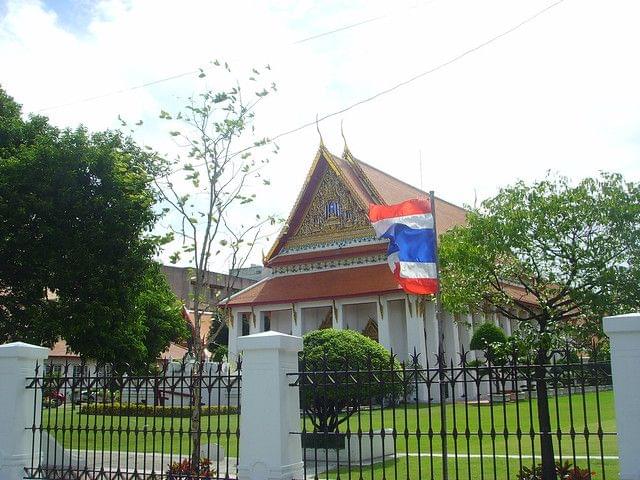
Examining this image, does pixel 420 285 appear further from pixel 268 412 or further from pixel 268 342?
pixel 268 412

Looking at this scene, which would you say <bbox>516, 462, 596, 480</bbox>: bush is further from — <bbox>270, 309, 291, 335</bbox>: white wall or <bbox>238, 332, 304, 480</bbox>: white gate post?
<bbox>270, 309, 291, 335</bbox>: white wall

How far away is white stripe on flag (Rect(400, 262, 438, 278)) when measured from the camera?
8039 mm

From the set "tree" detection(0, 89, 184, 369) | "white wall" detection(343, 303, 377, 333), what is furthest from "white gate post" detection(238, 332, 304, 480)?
"white wall" detection(343, 303, 377, 333)

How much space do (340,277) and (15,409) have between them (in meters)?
19.0

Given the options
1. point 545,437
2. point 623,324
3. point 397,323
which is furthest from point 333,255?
point 623,324

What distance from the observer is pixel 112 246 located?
14.6m

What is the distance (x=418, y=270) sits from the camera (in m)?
8.06

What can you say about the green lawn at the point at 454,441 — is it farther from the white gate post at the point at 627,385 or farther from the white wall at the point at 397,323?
the white wall at the point at 397,323

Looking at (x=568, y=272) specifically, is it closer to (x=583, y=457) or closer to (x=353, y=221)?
(x=583, y=457)

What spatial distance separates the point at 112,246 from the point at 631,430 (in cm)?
1188

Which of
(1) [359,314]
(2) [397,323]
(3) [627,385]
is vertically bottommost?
(3) [627,385]

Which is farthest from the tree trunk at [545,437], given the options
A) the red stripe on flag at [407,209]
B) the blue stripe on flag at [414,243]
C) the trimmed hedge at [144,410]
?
the trimmed hedge at [144,410]

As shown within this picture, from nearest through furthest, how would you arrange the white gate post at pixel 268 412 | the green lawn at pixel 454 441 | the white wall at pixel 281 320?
the green lawn at pixel 454 441 → the white gate post at pixel 268 412 → the white wall at pixel 281 320

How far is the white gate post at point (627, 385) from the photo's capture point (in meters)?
4.73
